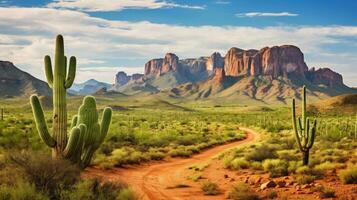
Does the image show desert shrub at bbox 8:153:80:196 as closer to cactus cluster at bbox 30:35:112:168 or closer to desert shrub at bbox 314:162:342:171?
cactus cluster at bbox 30:35:112:168

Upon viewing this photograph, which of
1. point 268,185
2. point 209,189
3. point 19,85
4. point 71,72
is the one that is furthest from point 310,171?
point 19,85

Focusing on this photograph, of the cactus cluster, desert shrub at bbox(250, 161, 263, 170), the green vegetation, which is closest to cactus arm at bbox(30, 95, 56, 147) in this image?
the cactus cluster

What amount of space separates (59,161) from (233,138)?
91.1ft

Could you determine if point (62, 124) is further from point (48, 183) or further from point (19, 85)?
point (19, 85)

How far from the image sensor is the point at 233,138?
38281 millimetres

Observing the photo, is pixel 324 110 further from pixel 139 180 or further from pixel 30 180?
pixel 30 180

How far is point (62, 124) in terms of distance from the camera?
13.5m

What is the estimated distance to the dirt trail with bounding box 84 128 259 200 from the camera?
13727mm

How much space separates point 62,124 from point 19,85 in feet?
620

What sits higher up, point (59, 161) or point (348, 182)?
point (59, 161)

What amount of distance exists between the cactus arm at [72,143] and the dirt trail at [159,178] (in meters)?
1.30

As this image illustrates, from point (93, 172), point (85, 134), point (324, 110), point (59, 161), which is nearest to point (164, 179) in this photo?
point (93, 172)

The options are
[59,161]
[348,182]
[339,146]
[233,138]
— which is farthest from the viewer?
[233,138]

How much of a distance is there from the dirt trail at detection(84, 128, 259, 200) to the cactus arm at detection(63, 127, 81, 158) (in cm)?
130
